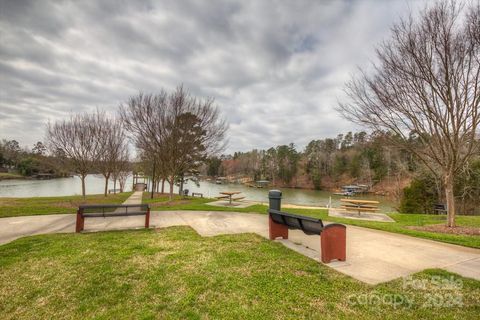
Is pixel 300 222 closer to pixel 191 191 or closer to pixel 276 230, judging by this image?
pixel 276 230

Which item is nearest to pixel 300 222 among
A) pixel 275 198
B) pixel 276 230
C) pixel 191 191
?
pixel 276 230

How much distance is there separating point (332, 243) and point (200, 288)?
2402mm

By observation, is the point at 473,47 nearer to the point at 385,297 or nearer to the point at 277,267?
the point at 385,297

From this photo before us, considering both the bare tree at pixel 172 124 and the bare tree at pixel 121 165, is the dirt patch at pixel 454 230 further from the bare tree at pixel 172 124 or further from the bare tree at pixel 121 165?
the bare tree at pixel 121 165

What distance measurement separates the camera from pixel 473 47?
21.8 ft

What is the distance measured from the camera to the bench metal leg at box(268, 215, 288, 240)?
Result: 5.89 metres

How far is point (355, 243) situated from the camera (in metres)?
5.63

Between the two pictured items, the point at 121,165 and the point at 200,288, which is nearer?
the point at 200,288

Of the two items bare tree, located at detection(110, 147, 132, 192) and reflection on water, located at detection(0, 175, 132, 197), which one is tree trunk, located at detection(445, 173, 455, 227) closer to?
bare tree, located at detection(110, 147, 132, 192)

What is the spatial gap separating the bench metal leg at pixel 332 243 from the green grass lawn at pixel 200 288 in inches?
12.9

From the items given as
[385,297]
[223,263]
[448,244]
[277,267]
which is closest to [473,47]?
[448,244]

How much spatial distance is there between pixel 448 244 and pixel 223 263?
5309mm

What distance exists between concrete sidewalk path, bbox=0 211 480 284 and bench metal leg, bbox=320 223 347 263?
14 cm

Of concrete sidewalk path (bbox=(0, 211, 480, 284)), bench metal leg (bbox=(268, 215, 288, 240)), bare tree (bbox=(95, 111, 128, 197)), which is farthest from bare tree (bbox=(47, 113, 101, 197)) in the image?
bench metal leg (bbox=(268, 215, 288, 240))
